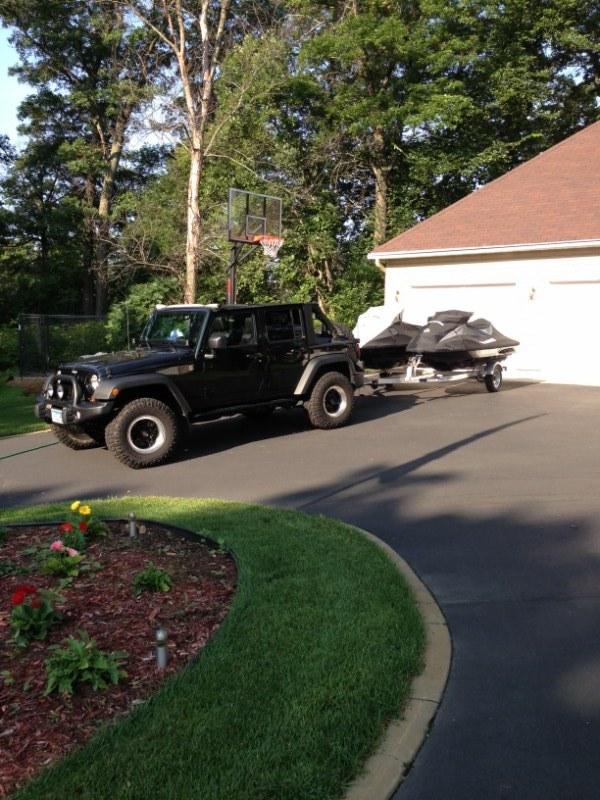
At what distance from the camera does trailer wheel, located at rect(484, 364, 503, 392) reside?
15.7 m

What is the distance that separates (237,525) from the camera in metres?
6.37

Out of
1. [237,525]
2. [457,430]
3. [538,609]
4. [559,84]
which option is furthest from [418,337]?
[559,84]

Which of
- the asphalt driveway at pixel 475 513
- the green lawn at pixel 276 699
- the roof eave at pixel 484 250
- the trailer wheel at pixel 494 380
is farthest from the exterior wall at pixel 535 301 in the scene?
the green lawn at pixel 276 699

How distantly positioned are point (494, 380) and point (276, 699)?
13.2 metres

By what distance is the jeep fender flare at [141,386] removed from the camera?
911 centimetres

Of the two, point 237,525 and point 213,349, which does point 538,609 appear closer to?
point 237,525

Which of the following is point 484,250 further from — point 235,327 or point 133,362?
point 133,362

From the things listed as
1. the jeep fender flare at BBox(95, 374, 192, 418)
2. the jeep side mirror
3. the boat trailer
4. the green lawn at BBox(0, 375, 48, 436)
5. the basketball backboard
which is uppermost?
the basketball backboard

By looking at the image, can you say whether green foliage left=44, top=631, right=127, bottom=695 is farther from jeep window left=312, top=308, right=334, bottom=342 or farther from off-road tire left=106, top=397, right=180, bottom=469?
jeep window left=312, top=308, right=334, bottom=342

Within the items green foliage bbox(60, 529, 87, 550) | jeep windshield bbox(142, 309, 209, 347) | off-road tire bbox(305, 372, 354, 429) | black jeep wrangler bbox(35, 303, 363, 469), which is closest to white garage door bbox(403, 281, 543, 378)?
off-road tire bbox(305, 372, 354, 429)

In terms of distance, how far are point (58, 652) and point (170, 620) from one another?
86 centimetres

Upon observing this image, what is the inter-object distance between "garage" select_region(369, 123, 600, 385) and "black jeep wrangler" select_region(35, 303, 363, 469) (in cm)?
602

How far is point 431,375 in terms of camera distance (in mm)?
14656

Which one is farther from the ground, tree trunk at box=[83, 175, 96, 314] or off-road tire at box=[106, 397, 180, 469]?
tree trunk at box=[83, 175, 96, 314]
